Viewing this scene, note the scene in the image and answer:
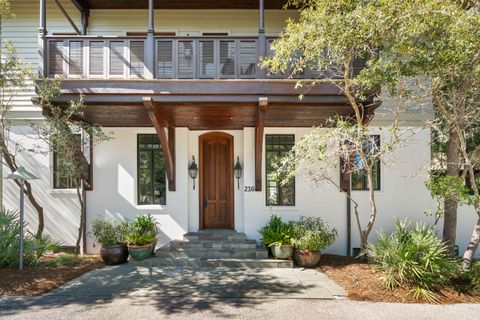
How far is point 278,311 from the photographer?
15.4 ft

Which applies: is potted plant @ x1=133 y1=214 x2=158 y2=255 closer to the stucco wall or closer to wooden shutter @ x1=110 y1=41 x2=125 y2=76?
the stucco wall

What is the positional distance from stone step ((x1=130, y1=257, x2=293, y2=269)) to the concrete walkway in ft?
0.59

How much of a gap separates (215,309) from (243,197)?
162 inches

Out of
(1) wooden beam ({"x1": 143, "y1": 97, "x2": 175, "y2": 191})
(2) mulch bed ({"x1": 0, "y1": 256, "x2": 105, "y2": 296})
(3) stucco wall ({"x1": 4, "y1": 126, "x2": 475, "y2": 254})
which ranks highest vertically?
(1) wooden beam ({"x1": 143, "y1": 97, "x2": 175, "y2": 191})

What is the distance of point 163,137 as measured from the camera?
7.48 metres

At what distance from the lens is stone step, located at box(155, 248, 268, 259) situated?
7.51 m

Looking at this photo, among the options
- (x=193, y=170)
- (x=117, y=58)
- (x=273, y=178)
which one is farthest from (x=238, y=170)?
(x=117, y=58)

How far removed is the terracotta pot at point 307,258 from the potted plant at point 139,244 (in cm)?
356

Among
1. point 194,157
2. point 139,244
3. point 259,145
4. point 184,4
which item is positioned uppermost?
point 184,4

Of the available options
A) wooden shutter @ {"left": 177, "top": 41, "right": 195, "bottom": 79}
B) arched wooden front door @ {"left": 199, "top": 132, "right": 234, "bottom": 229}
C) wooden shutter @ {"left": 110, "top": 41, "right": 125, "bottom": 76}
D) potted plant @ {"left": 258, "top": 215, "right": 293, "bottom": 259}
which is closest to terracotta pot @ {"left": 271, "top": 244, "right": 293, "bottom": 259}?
potted plant @ {"left": 258, "top": 215, "right": 293, "bottom": 259}

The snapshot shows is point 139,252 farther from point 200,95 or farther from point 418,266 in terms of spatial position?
point 418,266

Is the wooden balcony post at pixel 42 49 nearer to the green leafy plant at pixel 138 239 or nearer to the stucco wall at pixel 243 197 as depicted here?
the stucco wall at pixel 243 197

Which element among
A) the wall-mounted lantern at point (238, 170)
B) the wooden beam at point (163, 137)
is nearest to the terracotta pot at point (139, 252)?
the wooden beam at point (163, 137)

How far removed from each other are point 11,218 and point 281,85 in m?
6.62
